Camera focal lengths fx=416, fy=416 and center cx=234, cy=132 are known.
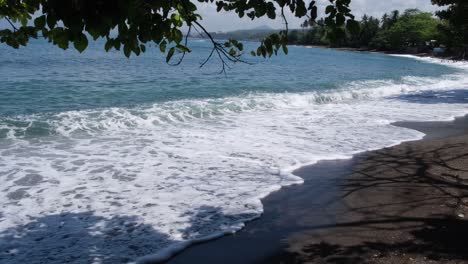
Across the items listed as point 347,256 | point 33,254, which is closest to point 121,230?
point 33,254

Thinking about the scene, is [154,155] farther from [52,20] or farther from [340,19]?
[52,20]

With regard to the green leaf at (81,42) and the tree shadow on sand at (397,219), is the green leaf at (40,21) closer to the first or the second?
the green leaf at (81,42)

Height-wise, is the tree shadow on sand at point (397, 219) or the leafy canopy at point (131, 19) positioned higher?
the leafy canopy at point (131, 19)

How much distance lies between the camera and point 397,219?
546 cm

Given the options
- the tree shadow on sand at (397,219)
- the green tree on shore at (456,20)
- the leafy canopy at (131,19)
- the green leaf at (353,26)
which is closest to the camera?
the leafy canopy at (131,19)

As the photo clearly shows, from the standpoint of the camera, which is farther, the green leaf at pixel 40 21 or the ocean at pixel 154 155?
the ocean at pixel 154 155

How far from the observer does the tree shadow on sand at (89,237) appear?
15.1 feet

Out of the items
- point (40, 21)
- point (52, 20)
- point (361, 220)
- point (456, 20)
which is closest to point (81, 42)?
point (52, 20)

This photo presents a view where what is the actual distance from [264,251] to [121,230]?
182cm

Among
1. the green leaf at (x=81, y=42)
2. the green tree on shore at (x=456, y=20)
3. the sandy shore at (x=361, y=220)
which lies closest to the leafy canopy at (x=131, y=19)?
the green leaf at (x=81, y=42)

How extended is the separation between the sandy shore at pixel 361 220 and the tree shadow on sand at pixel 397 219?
0.03 ft

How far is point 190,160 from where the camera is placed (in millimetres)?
8391

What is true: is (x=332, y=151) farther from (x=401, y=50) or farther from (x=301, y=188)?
(x=401, y=50)

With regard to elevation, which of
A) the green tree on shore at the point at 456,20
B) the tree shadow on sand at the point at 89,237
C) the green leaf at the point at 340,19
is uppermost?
the green tree on shore at the point at 456,20
